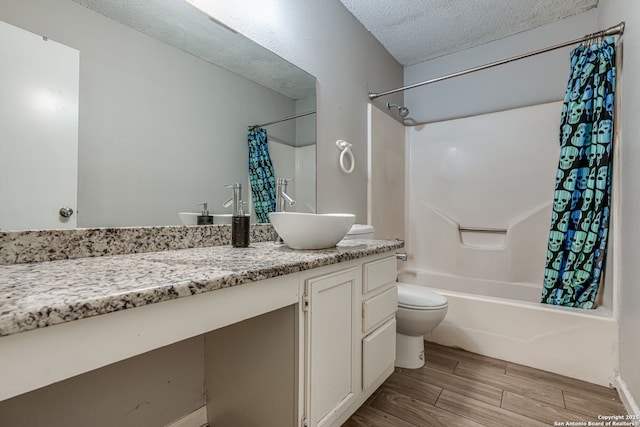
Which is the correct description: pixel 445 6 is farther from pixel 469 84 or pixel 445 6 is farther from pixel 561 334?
pixel 561 334

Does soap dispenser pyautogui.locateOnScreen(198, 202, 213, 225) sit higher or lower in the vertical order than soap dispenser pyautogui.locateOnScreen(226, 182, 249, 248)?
higher

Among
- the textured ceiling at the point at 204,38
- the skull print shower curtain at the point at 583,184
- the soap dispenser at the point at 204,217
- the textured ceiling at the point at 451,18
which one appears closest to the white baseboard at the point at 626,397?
the skull print shower curtain at the point at 583,184

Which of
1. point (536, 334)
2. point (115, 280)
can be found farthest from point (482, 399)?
point (115, 280)

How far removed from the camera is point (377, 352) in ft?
4.43

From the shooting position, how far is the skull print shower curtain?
5.46 feet

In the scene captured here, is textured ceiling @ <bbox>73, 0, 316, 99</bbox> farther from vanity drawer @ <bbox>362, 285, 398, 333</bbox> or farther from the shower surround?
the shower surround

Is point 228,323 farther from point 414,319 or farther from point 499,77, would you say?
point 499,77

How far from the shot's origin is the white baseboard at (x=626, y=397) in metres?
1.28

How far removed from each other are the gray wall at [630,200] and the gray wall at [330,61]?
144cm

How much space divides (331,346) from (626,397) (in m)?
1.48

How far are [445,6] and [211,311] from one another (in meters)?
2.42

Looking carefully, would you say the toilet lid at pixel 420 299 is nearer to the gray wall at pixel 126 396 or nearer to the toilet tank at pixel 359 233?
the toilet tank at pixel 359 233

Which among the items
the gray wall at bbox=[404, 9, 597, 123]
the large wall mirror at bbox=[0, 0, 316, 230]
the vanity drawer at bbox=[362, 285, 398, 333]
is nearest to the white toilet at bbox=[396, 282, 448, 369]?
the vanity drawer at bbox=[362, 285, 398, 333]

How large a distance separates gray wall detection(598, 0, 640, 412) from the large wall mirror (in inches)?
→ 68.6
